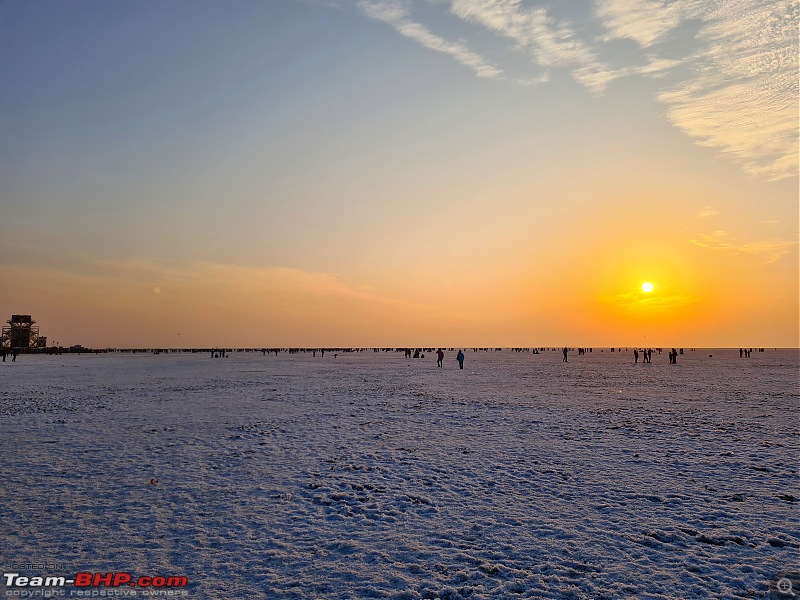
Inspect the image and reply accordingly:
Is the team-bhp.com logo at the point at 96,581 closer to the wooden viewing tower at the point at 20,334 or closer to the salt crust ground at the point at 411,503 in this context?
the salt crust ground at the point at 411,503

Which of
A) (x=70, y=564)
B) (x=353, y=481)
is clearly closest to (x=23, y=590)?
(x=70, y=564)

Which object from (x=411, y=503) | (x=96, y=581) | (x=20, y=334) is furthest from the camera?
(x=20, y=334)

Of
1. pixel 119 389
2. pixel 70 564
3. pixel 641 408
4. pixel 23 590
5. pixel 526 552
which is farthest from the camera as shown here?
pixel 119 389

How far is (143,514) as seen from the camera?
8242 mm

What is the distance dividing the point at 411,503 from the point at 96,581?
5.11m

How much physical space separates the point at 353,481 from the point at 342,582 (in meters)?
4.14

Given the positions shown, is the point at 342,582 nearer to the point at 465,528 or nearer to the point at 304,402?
the point at 465,528

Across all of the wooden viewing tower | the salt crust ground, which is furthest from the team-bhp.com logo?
the wooden viewing tower

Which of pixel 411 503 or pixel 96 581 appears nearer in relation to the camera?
pixel 96 581

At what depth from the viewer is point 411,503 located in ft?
29.3

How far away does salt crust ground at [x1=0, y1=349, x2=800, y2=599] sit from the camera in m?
6.29

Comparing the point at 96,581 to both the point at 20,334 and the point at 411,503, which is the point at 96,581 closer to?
the point at 411,503

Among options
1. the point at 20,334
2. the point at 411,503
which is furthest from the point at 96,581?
the point at 20,334

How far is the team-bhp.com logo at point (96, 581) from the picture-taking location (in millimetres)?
5949
